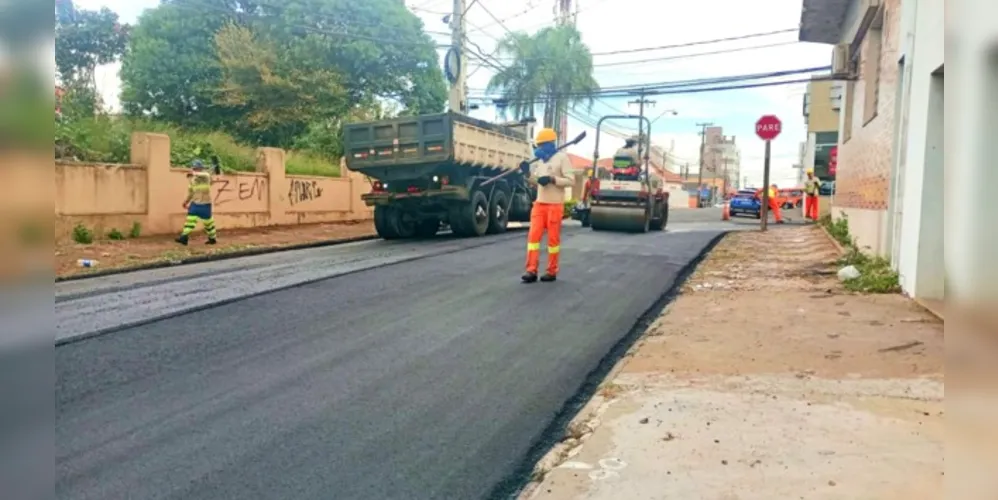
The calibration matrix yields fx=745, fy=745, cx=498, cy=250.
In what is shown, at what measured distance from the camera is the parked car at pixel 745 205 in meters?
33.4

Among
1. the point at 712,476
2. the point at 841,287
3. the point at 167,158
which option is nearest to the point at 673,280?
the point at 841,287

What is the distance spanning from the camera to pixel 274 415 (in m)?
4.30

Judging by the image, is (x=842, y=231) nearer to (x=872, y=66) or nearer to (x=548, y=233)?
(x=872, y=66)

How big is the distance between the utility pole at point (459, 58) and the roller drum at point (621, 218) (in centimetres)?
757

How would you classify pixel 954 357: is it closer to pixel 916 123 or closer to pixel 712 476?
pixel 712 476

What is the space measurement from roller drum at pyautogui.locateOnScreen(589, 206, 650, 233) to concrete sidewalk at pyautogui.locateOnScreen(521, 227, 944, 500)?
390 inches

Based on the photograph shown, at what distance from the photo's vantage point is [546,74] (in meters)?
40.2

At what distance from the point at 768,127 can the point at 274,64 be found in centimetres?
1806

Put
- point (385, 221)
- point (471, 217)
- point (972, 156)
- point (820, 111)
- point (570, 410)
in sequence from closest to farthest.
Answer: point (972, 156) → point (570, 410) → point (471, 217) → point (385, 221) → point (820, 111)

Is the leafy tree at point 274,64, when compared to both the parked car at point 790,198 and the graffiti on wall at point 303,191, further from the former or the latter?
the parked car at point 790,198

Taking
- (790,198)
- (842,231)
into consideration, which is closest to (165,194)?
(842,231)

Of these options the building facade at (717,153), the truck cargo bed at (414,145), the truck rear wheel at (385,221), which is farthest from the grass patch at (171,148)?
the building facade at (717,153)

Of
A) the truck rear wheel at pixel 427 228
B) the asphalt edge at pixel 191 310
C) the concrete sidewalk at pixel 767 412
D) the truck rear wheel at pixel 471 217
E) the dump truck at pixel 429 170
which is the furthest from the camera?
the truck rear wheel at pixel 427 228

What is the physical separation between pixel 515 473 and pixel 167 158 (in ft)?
45.7
